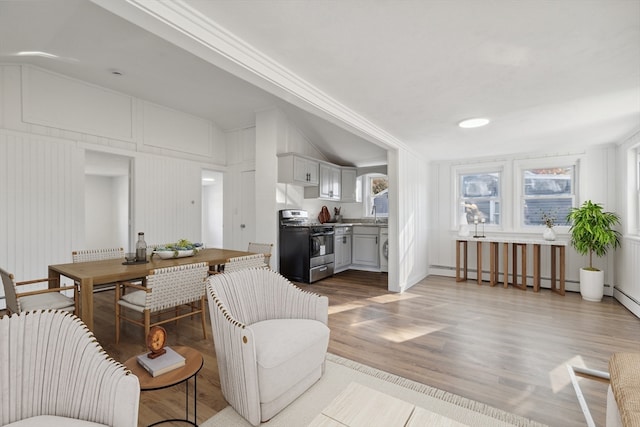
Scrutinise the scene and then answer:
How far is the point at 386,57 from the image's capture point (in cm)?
218

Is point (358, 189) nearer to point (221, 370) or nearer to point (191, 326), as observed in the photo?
point (191, 326)

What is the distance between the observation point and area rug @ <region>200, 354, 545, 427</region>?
1.76 m

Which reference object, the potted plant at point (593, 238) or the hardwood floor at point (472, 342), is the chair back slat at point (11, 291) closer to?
the hardwood floor at point (472, 342)

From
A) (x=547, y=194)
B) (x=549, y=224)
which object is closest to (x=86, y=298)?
(x=549, y=224)

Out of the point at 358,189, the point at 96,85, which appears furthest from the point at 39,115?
the point at 358,189

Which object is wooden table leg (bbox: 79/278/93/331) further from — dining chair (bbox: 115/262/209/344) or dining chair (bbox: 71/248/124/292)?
dining chair (bbox: 71/248/124/292)

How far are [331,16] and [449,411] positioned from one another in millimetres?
2504

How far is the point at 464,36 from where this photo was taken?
6.21 feet

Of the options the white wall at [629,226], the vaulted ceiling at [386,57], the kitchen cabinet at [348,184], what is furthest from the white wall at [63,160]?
the white wall at [629,226]

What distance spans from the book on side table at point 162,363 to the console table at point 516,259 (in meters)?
5.13

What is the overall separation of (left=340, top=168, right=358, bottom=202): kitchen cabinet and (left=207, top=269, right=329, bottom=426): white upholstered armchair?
4.66m

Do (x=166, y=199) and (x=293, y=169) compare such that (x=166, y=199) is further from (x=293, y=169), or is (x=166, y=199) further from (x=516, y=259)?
(x=516, y=259)

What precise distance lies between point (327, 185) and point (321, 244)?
4.61 feet

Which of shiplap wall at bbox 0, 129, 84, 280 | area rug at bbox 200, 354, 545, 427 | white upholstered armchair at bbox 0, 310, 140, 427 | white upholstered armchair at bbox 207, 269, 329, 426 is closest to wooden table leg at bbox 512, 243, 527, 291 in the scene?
area rug at bbox 200, 354, 545, 427
